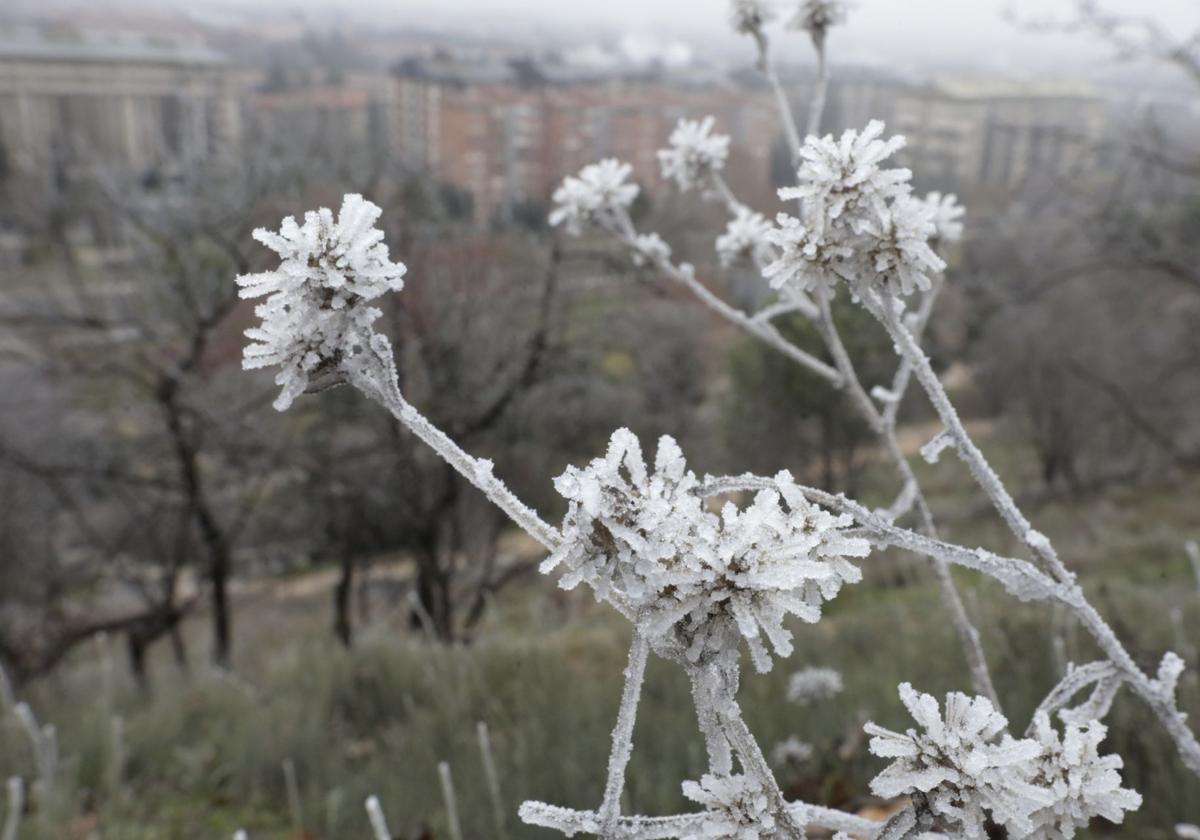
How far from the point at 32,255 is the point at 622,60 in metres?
8.32

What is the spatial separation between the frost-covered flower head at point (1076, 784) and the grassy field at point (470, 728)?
1.42 meters

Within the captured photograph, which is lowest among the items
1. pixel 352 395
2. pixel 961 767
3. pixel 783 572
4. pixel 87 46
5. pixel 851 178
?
pixel 352 395

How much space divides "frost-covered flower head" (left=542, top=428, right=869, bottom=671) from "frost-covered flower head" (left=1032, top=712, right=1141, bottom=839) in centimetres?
30

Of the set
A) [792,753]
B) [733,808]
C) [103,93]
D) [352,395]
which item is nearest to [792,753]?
[792,753]

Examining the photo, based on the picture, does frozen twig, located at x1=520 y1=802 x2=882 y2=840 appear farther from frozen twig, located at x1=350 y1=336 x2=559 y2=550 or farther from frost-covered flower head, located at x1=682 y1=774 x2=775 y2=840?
→ frozen twig, located at x1=350 y1=336 x2=559 y2=550

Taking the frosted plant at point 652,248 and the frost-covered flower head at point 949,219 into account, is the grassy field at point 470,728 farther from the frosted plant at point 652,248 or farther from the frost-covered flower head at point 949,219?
the frosted plant at point 652,248

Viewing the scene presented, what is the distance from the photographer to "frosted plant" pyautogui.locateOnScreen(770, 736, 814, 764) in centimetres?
263

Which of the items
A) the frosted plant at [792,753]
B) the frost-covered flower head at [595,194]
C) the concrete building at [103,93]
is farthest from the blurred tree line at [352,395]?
the concrete building at [103,93]

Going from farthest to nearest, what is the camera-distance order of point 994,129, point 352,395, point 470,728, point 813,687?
point 994,129 → point 352,395 → point 470,728 → point 813,687

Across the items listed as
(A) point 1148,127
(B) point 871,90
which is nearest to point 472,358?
(B) point 871,90

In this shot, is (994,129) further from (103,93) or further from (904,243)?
(103,93)

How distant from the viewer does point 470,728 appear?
3248mm

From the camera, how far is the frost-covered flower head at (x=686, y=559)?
716 mm

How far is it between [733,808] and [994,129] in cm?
982
